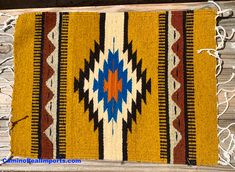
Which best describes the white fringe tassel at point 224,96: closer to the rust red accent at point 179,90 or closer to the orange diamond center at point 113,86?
the rust red accent at point 179,90

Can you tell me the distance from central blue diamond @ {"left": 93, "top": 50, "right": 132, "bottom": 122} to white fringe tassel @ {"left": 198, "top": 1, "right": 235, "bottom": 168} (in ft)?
0.70

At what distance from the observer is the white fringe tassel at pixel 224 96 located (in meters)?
0.96

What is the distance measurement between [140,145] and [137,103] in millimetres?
110

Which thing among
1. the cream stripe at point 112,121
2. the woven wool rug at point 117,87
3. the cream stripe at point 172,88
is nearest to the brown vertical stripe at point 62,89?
the woven wool rug at point 117,87

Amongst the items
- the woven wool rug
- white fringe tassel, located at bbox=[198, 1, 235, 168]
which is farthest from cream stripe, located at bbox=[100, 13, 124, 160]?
white fringe tassel, located at bbox=[198, 1, 235, 168]

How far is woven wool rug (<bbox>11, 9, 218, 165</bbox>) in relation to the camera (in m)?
0.97

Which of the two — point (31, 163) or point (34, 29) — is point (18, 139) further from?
point (34, 29)

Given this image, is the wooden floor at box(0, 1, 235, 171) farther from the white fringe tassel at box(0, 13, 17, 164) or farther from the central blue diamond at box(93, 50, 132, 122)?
the central blue diamond at box(93, 50, 132, 122)

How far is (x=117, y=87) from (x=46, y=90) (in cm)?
19

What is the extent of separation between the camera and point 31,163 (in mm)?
1016

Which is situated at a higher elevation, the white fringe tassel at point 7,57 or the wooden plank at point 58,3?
the wooden plank at point 58,3

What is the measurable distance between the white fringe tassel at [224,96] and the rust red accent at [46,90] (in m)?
0.41

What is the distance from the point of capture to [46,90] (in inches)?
40.0

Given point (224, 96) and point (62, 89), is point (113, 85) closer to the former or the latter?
point (62, 89)
